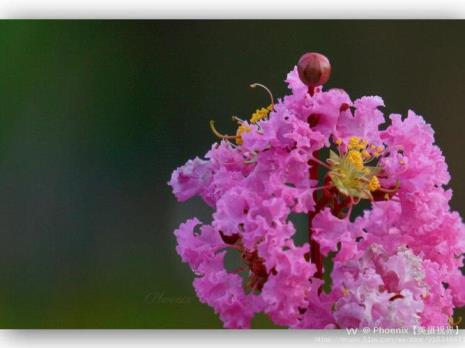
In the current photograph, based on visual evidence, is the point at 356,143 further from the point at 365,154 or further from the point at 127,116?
the point at 127,116

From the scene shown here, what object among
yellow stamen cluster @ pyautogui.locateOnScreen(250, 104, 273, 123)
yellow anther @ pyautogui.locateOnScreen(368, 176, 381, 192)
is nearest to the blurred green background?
yellow stamen cluster @ pyautogui.locateOnScreen(250, 104, 273, 123)

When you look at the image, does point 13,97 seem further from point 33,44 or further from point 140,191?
point 140,191

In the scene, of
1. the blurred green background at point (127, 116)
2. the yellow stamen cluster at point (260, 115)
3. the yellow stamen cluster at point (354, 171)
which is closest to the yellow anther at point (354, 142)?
the yellow stamen cluster at point (354, 171)

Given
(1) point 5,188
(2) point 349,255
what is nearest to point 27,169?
(1) point 5,188

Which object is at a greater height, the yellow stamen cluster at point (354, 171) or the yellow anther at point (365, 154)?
the yellow anther at point (365, 154)

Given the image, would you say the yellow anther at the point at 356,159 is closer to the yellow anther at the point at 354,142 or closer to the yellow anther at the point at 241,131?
the yellow anther at the point at 354,142

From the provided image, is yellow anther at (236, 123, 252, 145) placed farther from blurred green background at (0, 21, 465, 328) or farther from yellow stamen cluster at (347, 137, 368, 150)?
blurred green background at (0, 21, 465, 328)
